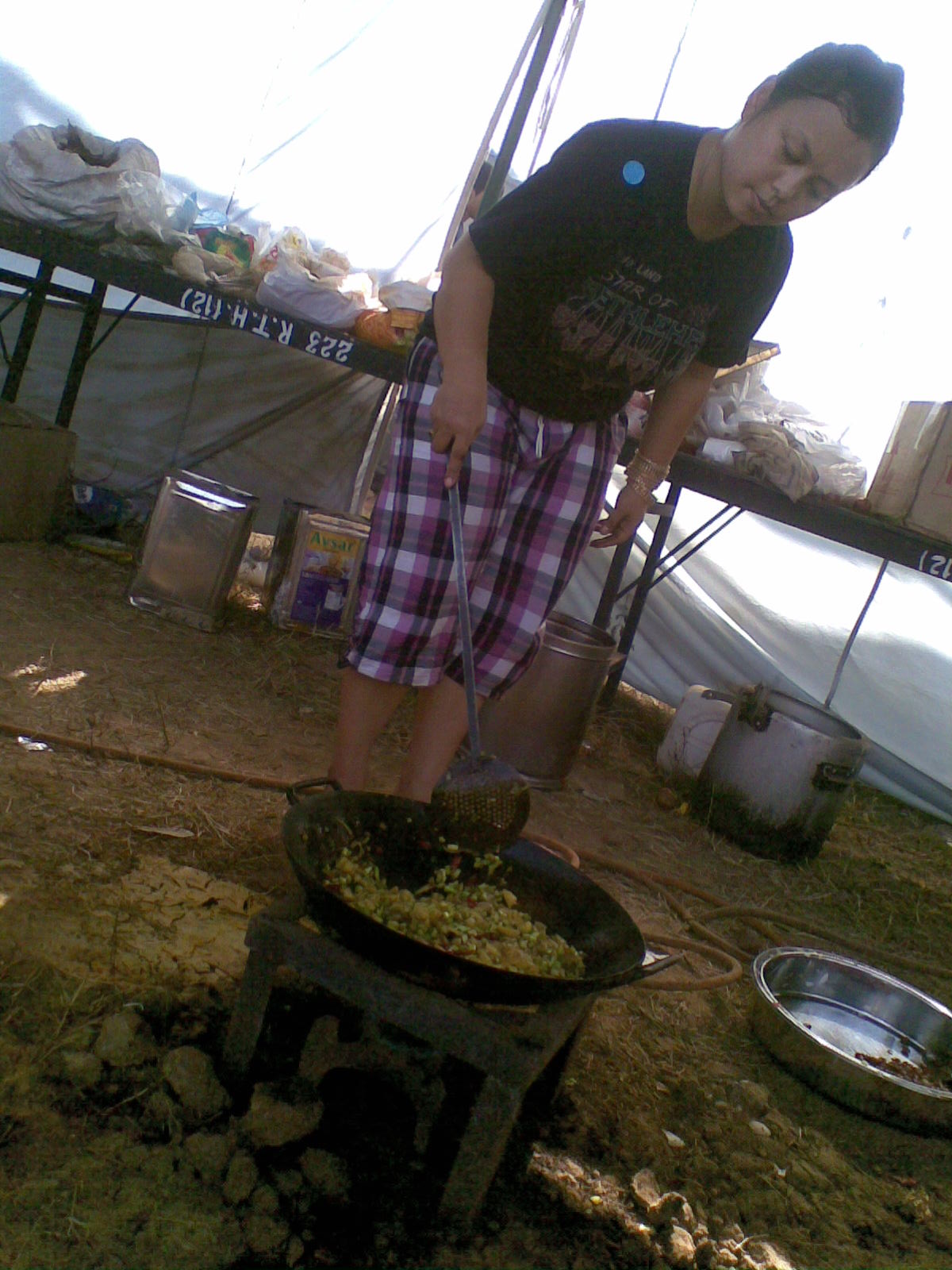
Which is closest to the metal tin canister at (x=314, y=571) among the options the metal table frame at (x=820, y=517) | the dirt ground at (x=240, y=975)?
the dirt ground at (x=240, y=975)

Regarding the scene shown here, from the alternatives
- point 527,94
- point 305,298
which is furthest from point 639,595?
point 527,94

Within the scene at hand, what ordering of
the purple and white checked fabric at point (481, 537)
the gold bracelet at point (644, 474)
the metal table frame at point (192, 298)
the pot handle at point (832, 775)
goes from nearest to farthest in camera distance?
the purple and white checked fabric at point (481, 537) < the gold bracelet at point (644, 474) < the pot handle at point (832, 775) < the metal table frame at point (192, 298)

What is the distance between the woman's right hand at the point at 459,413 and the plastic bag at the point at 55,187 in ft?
7.97

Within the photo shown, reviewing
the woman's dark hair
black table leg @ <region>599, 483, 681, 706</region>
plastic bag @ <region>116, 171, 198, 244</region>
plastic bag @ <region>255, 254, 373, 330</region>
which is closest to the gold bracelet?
the woman's dark hair

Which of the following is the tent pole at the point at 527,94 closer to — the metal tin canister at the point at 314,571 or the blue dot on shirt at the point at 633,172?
the metal tin canister at the point at 314,571

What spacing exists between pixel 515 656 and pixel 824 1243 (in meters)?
1.00

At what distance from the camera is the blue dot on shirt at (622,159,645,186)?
1.46 metres

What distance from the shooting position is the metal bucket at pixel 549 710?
115 inches

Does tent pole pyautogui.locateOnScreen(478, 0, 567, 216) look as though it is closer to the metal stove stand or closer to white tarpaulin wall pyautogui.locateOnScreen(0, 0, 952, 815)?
white tarpaulin wall pyautogui.locateOnScreen(0, 0, 952, 815)

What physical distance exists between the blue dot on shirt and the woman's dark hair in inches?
8.1

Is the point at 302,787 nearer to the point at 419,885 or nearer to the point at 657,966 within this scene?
the point at 419,885

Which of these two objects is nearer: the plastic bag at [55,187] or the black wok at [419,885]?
the black wok at [419,885]

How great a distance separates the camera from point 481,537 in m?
1.66

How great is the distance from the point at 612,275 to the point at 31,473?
2.63 m
